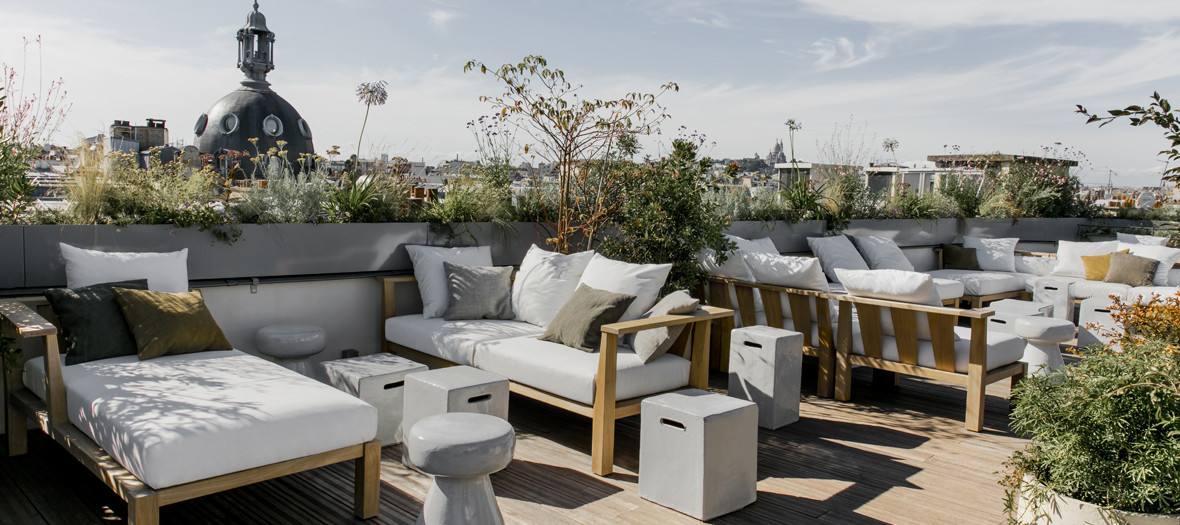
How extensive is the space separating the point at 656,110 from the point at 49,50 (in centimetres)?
394

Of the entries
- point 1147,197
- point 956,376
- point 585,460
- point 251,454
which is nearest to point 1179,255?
point 956,376

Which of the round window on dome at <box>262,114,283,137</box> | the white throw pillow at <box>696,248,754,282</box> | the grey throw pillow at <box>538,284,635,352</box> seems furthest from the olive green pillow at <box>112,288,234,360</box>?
the round window on dome at <box>262,114,283,137</box>

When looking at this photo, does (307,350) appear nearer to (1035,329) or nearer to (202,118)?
(1035,329)

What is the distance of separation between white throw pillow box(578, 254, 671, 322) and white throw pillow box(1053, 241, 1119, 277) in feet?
18.7

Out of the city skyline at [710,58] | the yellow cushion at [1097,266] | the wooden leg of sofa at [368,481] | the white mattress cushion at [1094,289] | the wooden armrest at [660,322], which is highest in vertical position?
the city skyline at [710,58]

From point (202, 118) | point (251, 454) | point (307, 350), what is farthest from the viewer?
point (202, 118)

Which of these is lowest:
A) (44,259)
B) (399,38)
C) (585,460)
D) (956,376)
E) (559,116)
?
(585,460)

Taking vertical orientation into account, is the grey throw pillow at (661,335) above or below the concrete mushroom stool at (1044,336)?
above

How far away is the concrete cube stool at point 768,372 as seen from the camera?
427 cm

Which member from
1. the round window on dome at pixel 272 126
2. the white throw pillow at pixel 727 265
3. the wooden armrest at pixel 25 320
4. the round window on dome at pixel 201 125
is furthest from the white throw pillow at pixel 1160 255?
the round window on dome at pixel 201 125

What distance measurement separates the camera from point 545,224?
5785mm

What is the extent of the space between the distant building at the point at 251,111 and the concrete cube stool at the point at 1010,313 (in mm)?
23584

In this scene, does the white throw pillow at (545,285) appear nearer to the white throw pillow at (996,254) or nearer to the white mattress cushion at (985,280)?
the white mattress cushion at (985,280)

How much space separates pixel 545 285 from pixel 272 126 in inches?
938
